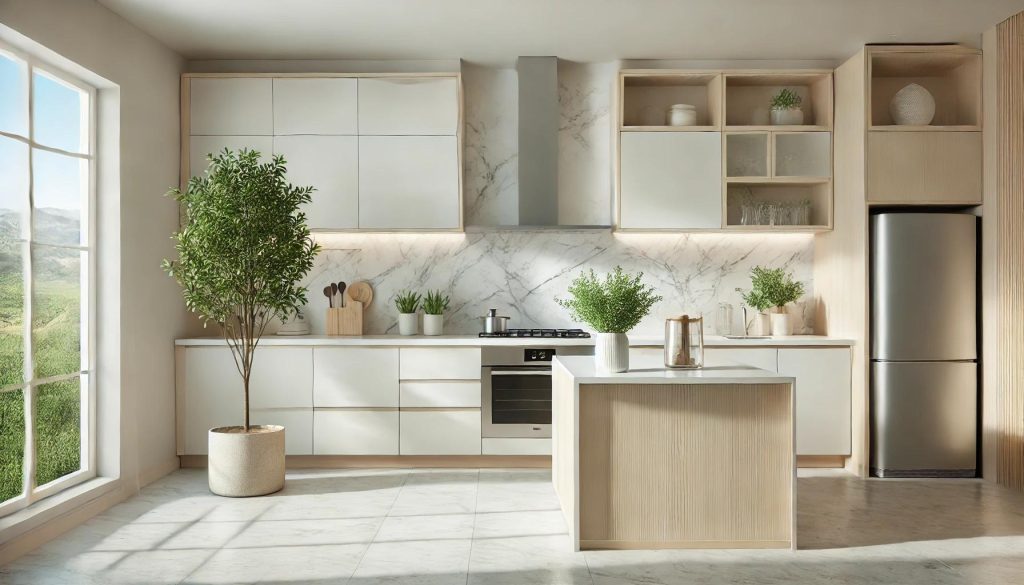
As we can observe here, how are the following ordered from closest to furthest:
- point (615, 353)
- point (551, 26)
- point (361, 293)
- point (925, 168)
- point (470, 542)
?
point (615, 353) → point (470, 542) → point (551, 26) → point (925, 168) → point (361, 293)

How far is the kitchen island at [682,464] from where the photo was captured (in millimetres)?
3352

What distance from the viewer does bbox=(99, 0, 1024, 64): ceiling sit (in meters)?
4.44

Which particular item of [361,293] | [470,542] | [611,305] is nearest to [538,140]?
[361,293]

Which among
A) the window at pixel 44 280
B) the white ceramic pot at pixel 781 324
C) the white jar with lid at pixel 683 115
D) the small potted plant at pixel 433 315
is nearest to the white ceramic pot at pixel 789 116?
the white jar with lid at pixel 683 115

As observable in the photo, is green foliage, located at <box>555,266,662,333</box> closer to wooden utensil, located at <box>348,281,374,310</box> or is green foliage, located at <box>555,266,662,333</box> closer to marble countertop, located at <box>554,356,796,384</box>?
marble countertop, located at <box>554,356,796,384</box>

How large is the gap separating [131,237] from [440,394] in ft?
6.56

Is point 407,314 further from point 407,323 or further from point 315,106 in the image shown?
point 315,106

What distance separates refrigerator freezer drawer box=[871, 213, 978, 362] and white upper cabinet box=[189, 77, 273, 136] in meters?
3.90

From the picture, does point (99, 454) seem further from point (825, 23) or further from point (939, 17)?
point (939, 17)

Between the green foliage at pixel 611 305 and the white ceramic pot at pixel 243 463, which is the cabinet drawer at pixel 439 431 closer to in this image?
the white ceramic pot at pixel 243 463

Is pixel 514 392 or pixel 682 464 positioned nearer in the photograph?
pixel 682 464

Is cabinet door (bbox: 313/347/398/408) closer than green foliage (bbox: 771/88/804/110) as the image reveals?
Yes

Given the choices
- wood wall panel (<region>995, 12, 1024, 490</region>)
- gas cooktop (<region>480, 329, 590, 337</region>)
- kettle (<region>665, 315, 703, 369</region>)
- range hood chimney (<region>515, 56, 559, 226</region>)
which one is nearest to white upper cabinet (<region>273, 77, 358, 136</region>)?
range hood chimney (<region>515, 56, 559, 226</region>)

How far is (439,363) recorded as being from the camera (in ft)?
16.9
